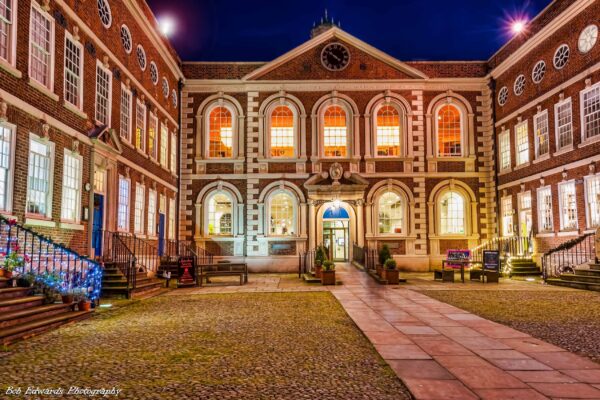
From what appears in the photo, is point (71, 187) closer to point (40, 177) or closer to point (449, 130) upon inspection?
point (40, 177)

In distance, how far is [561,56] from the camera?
1966 centimetres

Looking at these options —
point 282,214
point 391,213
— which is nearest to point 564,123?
point 391,213

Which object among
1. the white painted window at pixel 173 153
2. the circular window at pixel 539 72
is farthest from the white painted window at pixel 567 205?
the white painted window at pixel 173 153

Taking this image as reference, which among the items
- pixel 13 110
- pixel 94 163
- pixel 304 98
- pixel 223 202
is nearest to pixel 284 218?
pixel 223 202

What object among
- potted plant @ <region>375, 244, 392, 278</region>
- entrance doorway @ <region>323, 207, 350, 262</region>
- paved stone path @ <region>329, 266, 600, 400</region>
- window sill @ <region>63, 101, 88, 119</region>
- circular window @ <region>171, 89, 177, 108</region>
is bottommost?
paved stone path @ <region>329, 266, 600, 400</region>

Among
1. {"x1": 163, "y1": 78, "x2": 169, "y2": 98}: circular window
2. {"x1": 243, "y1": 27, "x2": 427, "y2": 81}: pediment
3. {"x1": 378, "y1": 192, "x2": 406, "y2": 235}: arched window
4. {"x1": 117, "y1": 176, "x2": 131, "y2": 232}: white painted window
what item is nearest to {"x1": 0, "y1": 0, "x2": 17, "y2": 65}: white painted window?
{"x1": 117, "y1": 176, "x2": 131, "y2": 232}: white painted window

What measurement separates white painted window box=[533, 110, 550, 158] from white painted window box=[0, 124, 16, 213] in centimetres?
1914

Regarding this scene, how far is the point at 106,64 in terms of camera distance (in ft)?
53.6

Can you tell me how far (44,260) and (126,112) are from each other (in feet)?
27.9

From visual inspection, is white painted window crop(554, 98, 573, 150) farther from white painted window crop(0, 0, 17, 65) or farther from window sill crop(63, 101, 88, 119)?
white painted window crop(0, 0, 17, 65)

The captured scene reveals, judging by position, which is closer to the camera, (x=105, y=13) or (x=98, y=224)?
(x=98, y=224)

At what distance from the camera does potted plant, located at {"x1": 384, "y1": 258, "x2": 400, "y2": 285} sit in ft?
58.0

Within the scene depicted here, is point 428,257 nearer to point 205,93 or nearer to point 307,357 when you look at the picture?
point 205,93

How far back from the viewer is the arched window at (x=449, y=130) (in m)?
25.7
